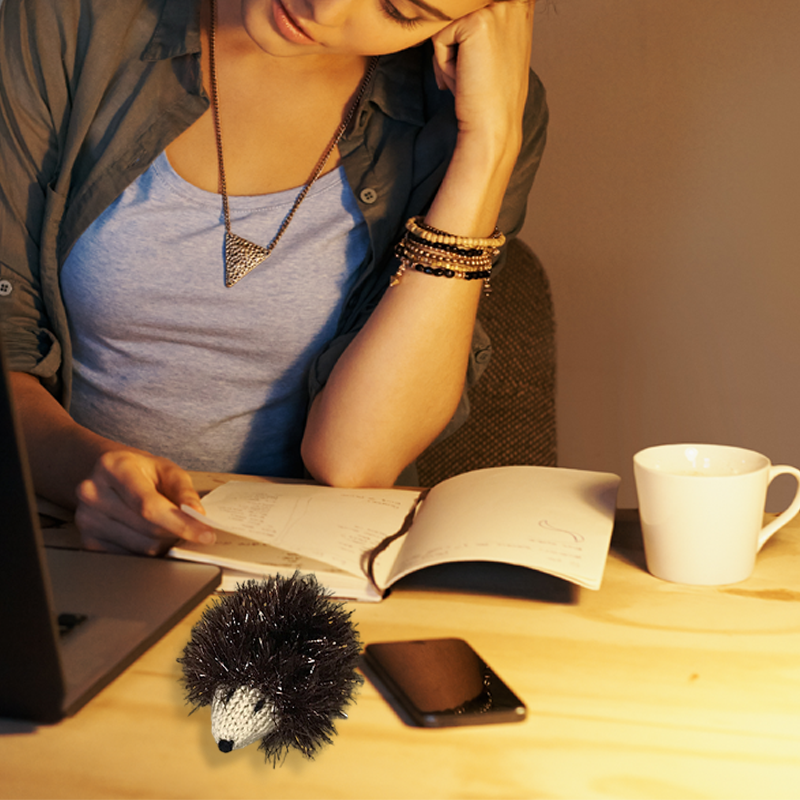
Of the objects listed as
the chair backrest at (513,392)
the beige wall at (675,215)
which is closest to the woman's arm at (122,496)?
the chair backrest at (513,392)

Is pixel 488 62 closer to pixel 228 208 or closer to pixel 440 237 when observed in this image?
pixel 440 237

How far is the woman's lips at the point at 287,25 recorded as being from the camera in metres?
0.87

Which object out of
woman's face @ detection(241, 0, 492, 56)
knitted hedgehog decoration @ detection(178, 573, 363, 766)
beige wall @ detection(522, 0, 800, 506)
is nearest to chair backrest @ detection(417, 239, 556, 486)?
beige wall @ detection(522, 0, 800, 506)

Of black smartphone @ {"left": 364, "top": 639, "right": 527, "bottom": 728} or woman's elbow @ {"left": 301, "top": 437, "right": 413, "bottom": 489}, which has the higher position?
black smartphone @ {"left": 364, "top": 639, "right": 527, "bottom": 728}

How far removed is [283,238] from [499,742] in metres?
Result: 0.72

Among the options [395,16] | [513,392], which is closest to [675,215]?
[513,392]

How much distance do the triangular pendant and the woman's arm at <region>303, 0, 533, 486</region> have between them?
16 cm

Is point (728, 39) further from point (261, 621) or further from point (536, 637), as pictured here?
point (261, 621)

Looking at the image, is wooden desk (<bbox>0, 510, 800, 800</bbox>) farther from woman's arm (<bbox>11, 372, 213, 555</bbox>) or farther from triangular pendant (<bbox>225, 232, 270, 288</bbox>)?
triangular pendant (<bbox>225, 232, 270, 288</bbox>)

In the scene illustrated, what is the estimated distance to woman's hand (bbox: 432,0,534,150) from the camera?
3.09ft

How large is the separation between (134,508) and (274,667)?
0.88 ft

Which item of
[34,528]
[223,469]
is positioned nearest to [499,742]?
[34,528]

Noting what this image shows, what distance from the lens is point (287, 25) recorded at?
0.87m

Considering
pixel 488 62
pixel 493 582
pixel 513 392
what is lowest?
pixel 513 392
